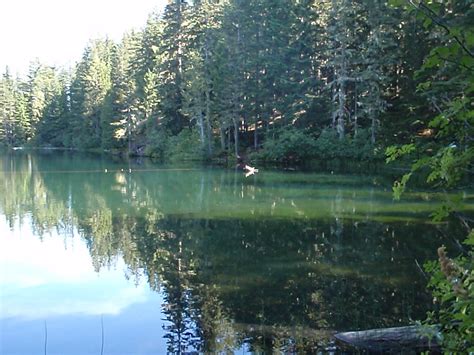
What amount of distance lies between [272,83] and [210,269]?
3181 cm

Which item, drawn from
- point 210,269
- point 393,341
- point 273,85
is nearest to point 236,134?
point 273,85

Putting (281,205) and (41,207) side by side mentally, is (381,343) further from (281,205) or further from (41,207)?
(41,207)

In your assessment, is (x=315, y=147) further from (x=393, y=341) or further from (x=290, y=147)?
(x=393, y=341)

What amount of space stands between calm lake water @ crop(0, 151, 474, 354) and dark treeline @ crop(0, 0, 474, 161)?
544cm

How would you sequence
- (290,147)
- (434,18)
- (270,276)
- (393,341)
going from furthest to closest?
1. (290,147)
2. (270,276)
3. (393,341)
4. (434,18)

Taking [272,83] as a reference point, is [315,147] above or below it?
below

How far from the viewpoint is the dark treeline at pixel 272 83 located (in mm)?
32906

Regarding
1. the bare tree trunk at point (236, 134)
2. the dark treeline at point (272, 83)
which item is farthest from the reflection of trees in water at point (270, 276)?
Answer: the bare tree trunk at point (236, 134)

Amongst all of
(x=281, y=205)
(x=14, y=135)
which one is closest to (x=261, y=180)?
(x=281, y=205)

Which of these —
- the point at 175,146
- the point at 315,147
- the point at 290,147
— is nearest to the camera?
the point at 315,147

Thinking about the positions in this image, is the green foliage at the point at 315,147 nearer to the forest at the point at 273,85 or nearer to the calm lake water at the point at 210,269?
the forest at the point at 273,85

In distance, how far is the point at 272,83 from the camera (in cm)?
4191

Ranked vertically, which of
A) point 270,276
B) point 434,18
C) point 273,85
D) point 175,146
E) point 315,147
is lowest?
point 270,276

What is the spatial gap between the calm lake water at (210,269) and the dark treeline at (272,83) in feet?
17.9
